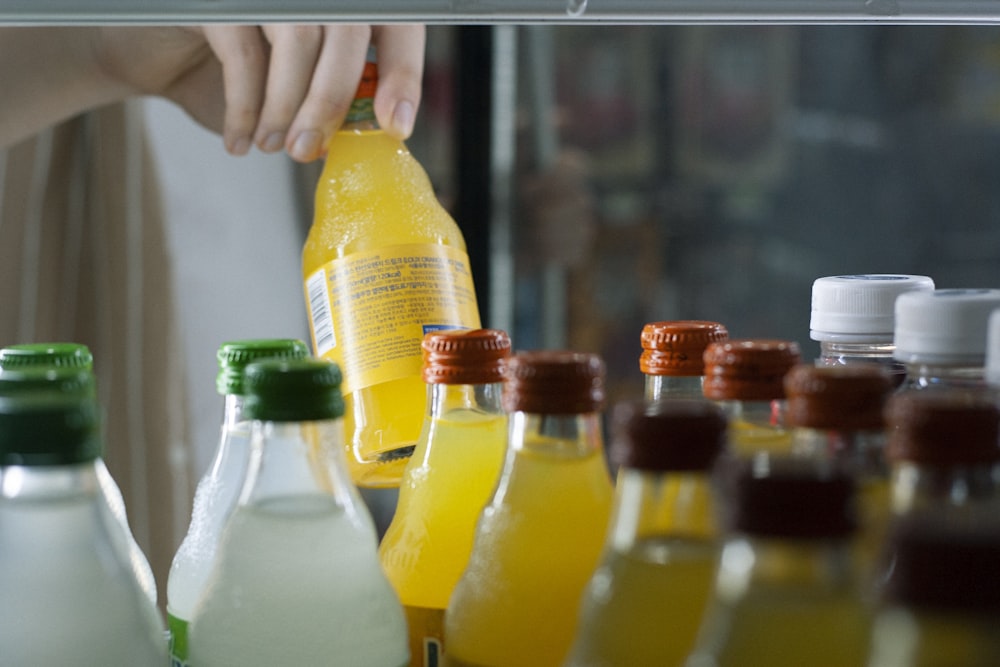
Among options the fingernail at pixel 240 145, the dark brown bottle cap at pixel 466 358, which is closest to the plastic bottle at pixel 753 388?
the dark brown bottle cap at pixel 466 358

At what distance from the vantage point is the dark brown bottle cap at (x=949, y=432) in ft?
1.22

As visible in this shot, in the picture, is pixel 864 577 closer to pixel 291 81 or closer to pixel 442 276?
pixel 442 276

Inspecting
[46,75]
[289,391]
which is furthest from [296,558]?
[46,75]

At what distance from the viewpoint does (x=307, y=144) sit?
2.93 ft

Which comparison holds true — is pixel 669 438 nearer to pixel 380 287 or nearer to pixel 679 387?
pixel 679 387

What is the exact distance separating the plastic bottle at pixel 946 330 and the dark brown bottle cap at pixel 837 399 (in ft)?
0.23

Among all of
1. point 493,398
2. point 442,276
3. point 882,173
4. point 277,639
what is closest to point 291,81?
point 442,276

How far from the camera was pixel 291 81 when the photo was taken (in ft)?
2.99

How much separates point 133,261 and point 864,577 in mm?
1207

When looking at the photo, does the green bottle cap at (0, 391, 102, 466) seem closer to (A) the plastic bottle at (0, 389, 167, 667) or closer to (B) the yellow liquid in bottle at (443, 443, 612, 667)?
(A) the plastic bottle at (0, 389, 167, 667)

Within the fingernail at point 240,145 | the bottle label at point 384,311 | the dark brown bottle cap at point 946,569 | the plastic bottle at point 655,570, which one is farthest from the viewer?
the fingernail at point 240,145

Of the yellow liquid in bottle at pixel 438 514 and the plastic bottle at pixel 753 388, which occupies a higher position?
the plastic bottle at pixel 753 388

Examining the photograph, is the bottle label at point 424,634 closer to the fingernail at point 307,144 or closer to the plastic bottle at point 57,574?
the plastic bottle at point 57,574

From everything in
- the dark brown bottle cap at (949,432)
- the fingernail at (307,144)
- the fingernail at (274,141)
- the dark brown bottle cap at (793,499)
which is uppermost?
the fingernail at (274,141)
